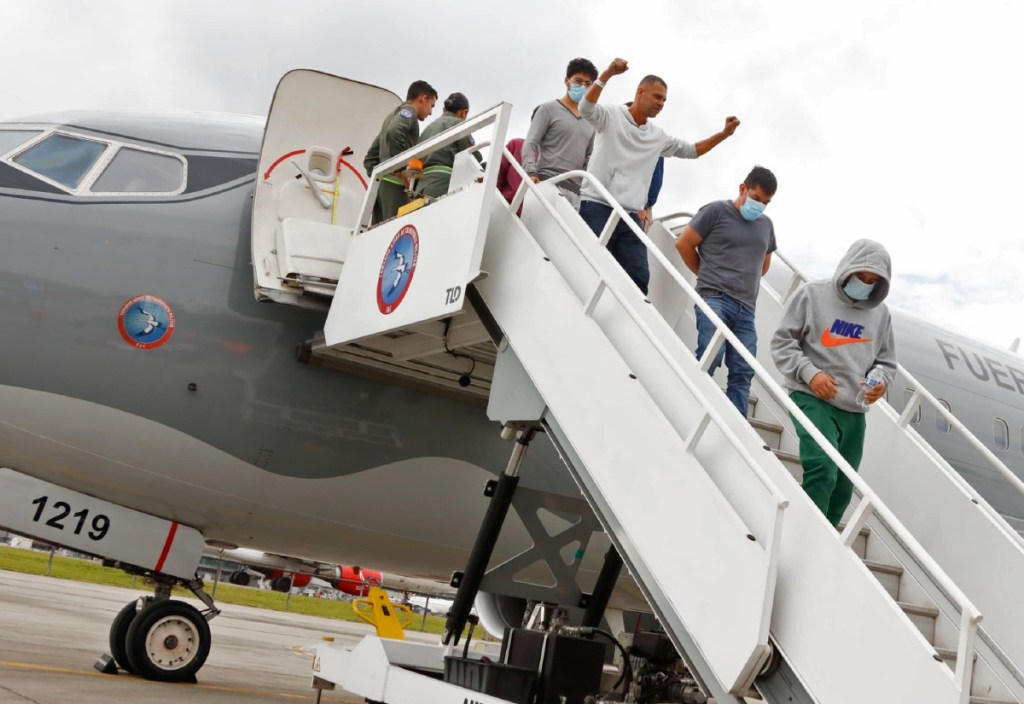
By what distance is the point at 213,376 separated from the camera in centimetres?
711

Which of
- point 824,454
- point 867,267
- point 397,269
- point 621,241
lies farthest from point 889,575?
point 397,269

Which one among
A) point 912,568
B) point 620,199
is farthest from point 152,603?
point 912,568

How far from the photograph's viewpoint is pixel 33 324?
6.68 m

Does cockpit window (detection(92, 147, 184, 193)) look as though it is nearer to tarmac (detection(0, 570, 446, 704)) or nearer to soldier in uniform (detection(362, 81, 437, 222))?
soldier in uniform (detection(362, 81, 437, 222))

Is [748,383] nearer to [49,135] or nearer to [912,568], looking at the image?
[912,568]

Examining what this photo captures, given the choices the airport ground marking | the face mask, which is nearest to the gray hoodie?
the face mask

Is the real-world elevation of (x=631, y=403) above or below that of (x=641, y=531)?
above

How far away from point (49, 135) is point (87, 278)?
1.44m

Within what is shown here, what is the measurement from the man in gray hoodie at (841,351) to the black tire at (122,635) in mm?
5259

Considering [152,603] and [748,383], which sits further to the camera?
[152,603]

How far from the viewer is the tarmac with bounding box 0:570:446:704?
6953 mm

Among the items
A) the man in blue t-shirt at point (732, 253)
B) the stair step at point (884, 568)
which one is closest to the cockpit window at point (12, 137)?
the man in blue t-shirt at point (732, 253)

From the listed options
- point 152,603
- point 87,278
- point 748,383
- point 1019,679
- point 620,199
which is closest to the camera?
point 1019,679

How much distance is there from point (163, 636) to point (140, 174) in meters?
3.34
